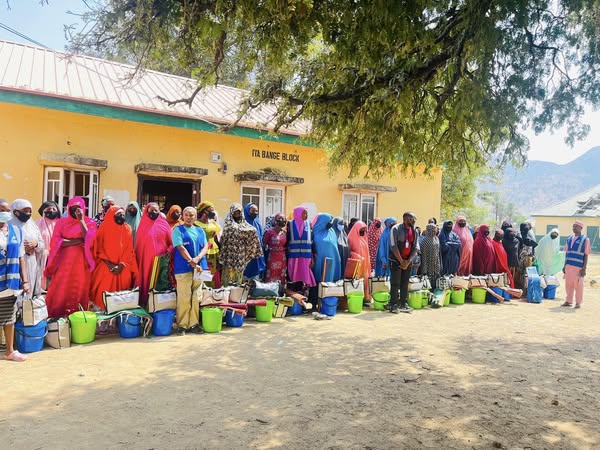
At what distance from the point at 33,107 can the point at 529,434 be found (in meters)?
8.70

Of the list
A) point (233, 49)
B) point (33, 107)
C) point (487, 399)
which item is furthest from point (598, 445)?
point (33, 107)

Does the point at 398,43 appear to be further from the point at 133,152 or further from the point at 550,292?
the point at 550,292

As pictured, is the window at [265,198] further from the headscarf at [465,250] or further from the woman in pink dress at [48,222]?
the woman in pink dress at [48,222]

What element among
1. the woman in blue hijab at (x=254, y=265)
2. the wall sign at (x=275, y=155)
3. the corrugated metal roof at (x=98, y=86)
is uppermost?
the corrugated metal roof at (x=98, y=86)

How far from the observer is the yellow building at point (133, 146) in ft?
26.5

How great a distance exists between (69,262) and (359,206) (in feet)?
26.4

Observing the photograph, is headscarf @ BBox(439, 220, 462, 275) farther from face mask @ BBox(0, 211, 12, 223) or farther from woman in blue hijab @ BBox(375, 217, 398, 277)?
face mask @ BBox(0, 211, 12, 223)

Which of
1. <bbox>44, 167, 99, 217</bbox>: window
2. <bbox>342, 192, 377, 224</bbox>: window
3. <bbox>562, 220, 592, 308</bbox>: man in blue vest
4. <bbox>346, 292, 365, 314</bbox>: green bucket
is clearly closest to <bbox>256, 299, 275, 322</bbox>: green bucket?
<bbox>346, 292, 365, 314</bbox>: green bucket

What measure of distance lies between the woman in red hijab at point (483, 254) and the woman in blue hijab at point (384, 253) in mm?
2189

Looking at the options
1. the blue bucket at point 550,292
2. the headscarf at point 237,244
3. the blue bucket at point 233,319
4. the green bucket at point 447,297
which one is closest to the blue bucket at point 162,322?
the blue bucket at point 233,319

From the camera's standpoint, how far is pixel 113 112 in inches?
336

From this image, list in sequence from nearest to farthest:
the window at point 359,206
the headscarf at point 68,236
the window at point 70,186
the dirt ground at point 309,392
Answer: the dirt ground at point 309,392 → the headscarf at point 68,236 → the window at point 70,186 → the window at point 359,206

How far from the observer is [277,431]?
324 cm

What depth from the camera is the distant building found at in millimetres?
35969
